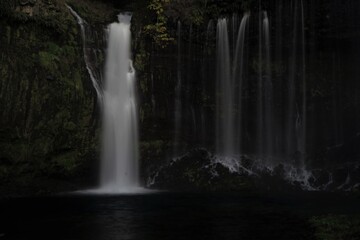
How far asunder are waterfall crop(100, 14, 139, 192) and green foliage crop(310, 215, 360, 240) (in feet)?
40.2

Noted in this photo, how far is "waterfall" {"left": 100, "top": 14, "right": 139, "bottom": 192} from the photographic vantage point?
25.9 meters

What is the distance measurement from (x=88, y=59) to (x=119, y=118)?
3.45 metres

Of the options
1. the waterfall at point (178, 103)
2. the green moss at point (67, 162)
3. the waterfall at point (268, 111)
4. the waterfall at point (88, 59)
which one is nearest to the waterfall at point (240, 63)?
the waterfall at point (268, 111)

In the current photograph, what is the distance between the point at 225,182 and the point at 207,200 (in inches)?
215

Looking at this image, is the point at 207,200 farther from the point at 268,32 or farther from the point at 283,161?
the point at 268,32

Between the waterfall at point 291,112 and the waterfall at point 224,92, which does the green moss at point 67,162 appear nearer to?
the waterfall at point 224,92

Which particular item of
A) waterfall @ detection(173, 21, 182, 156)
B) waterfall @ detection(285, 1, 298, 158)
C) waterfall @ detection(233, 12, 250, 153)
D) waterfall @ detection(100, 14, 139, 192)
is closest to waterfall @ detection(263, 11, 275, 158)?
waterfall @ detection(285, 1, 298, 158)

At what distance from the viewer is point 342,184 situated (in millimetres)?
25984

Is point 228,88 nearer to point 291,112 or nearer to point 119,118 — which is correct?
point 291,112

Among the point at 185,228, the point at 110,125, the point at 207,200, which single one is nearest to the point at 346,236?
the point at 185,228

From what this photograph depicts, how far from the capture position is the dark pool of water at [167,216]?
13.7 meters

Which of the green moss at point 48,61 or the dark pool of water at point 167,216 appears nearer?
the dark pool of water at point 167,216

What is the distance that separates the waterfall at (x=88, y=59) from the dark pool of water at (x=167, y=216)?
6.55m

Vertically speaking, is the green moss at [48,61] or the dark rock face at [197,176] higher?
the green moss at [48,61]
